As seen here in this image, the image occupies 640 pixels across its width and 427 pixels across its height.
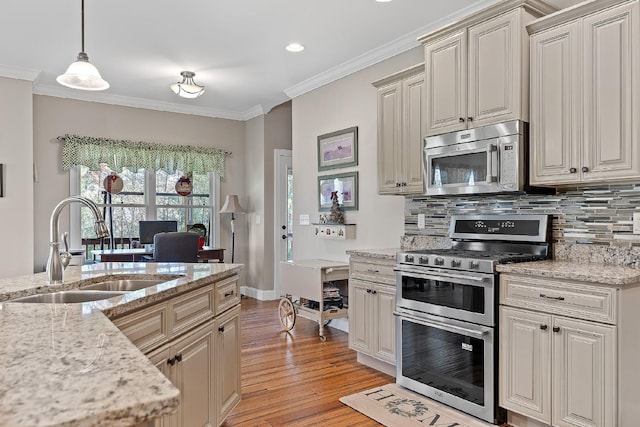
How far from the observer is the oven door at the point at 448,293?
2641 mm

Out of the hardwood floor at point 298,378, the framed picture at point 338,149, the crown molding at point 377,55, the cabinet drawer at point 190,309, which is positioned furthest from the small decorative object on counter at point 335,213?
the cabinet drawer at point 190,309

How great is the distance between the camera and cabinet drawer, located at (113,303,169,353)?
1.65 meters

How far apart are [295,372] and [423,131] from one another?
203 cm

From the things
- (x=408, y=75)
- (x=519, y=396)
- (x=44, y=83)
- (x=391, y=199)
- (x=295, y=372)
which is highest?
(x=44, y=83)

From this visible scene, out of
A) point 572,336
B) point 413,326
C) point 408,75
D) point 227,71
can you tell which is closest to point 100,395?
point 572,336

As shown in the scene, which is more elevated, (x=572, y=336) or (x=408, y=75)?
(x=408, y=75)

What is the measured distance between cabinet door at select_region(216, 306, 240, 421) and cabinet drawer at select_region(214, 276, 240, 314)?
0.14 feet

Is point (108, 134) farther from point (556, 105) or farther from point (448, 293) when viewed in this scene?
point (556, 105)

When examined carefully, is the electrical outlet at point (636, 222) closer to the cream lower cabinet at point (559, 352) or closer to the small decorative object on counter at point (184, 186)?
the cream lower cabinet at point (559, 352)

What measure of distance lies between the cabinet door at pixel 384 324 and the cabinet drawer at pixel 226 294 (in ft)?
3.95

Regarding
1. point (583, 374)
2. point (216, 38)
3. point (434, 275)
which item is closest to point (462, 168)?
point (434, 275)

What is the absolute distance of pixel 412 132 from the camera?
357cm

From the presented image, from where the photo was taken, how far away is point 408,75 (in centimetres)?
362

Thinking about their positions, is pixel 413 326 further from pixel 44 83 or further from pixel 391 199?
pixel 44 83
